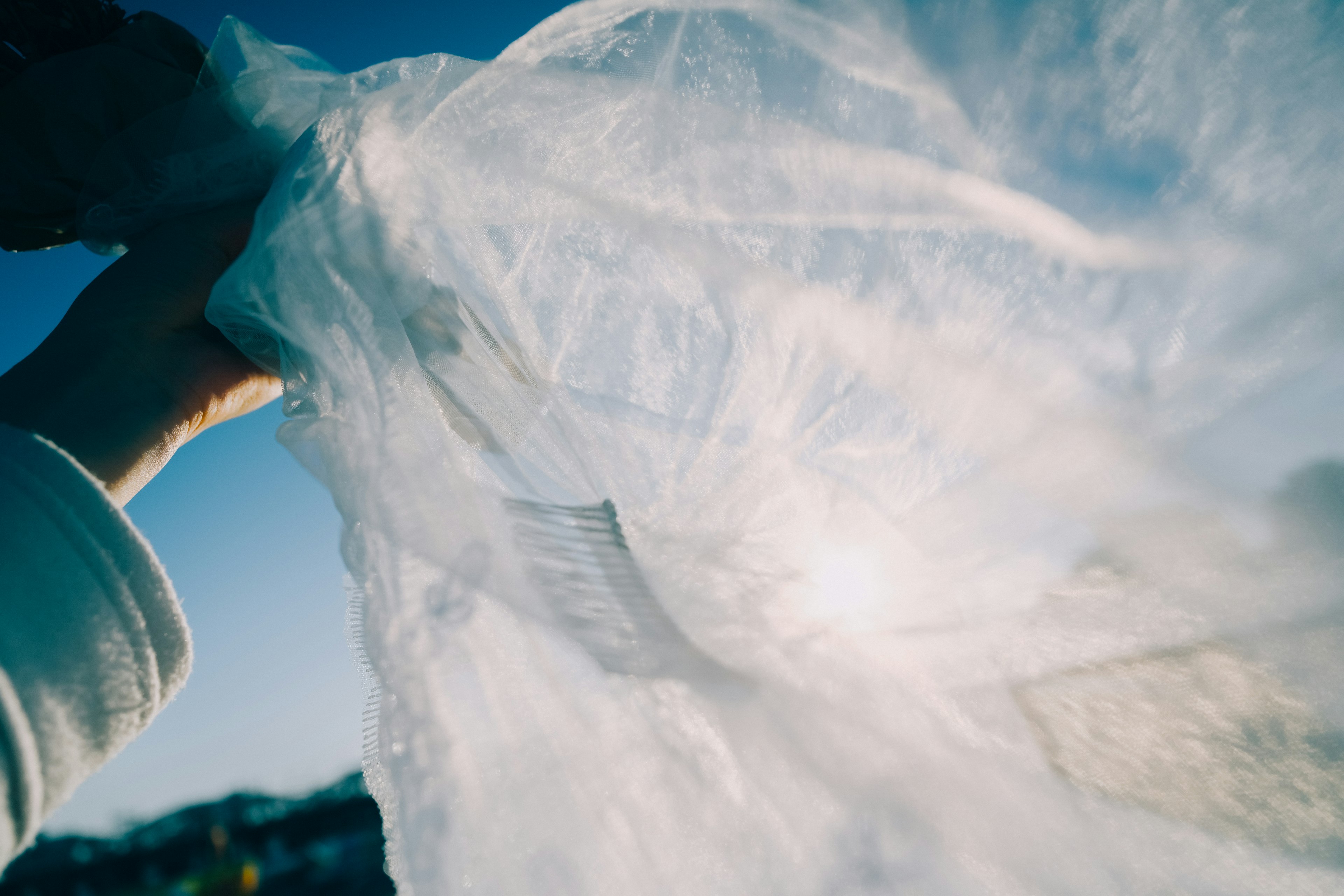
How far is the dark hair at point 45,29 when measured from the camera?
0.59 meters

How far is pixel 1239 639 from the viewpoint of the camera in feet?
1.05

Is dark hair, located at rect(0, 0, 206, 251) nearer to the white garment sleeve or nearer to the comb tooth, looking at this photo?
the white garment sleeve

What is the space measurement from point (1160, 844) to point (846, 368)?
33 centimetres

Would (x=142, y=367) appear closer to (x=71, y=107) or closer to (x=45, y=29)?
(x=71, y=107)

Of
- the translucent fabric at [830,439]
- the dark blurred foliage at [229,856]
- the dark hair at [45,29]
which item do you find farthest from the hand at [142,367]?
the dark blurred foliage at [229,856]

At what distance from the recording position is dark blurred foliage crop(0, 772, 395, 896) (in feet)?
22.0

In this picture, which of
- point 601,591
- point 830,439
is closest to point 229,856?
point 601,591

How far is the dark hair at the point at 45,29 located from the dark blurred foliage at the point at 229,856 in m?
8.92

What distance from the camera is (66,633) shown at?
0.32 metres

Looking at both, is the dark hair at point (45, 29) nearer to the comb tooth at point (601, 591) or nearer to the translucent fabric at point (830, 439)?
the translucent fabric at point (830, 439)

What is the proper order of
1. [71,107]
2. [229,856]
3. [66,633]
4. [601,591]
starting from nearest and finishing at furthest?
1. [66,633]
2. [601,591]
3. [71,107]
4. [229,856]

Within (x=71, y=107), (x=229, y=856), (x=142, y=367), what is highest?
(x=71, y=107)

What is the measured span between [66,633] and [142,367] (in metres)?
0.23

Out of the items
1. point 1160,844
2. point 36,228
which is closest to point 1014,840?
point 1160,844
